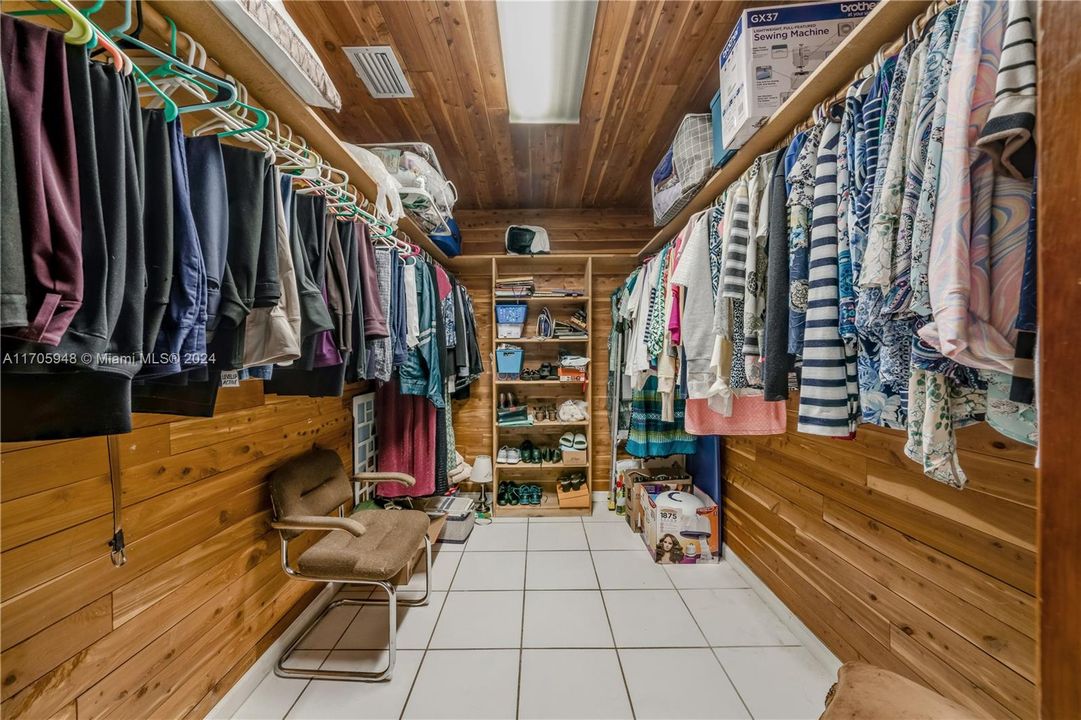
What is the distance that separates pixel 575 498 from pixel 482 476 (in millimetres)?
777

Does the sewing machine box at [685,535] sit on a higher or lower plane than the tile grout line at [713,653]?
higher

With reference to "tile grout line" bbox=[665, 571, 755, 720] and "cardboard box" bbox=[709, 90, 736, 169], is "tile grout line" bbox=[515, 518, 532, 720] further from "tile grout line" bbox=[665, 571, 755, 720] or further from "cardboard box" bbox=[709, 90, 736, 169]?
"cardboard box" bbox=[709, 90, 736, 169]

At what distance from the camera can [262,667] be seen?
4.99 feet

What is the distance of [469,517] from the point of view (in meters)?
2.70

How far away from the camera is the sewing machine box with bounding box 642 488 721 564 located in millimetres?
2330

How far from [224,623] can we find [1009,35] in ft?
8.06

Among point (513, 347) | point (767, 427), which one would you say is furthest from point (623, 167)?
Result: point (767, 427)

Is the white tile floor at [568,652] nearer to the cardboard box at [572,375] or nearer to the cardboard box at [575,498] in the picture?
the cardboard box at [575,498]

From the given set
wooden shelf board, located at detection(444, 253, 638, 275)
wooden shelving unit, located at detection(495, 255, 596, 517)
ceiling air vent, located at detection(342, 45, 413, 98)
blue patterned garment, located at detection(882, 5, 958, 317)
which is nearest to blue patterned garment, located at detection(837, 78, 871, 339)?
blue patterned garment, located at detection(882, 5, 958, 317)

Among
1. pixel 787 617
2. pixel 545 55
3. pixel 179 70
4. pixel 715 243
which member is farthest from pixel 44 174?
pixel 787 617

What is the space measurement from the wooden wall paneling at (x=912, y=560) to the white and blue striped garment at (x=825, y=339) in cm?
54

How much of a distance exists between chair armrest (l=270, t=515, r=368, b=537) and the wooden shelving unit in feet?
5.59

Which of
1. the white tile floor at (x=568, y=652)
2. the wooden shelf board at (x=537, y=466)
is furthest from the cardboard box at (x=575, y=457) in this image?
the white tile floor at (x=568, y=652)

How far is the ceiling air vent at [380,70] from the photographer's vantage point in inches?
65.3
